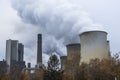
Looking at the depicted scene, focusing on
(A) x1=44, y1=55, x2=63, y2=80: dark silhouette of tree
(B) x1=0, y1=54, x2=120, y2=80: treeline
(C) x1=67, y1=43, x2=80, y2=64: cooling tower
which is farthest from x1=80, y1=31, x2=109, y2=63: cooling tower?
(C) x1=67, y1=43, x2=80, y2=64: cooling tower

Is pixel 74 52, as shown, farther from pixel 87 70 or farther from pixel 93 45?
pixel 93 45

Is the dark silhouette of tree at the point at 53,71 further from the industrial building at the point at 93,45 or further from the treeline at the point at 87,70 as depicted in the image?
the industrial building at the point at 93,45

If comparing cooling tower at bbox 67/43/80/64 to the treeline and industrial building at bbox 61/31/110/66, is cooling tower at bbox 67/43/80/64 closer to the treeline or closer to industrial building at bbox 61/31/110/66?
the treeline

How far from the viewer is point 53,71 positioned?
44406mm

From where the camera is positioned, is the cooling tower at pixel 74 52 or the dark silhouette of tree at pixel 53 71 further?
the cooling tower at pixel 74 52

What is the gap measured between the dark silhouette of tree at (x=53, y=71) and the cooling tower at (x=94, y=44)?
440 cm

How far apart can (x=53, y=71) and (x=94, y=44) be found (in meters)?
7.14

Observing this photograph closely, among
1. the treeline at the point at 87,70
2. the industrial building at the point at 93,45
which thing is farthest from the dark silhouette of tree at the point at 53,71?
the industrial building at the point at 93,45

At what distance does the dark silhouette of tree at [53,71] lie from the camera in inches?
1714

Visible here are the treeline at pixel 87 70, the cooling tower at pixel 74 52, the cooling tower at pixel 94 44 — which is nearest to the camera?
the cooling tower at pixel 94 44

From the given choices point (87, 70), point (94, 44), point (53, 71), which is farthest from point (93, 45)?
point (53, 71)

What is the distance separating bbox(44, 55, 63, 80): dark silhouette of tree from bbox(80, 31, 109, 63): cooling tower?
4401 mm

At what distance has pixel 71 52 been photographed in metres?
52.6

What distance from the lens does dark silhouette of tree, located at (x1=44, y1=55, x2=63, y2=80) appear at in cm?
4353
